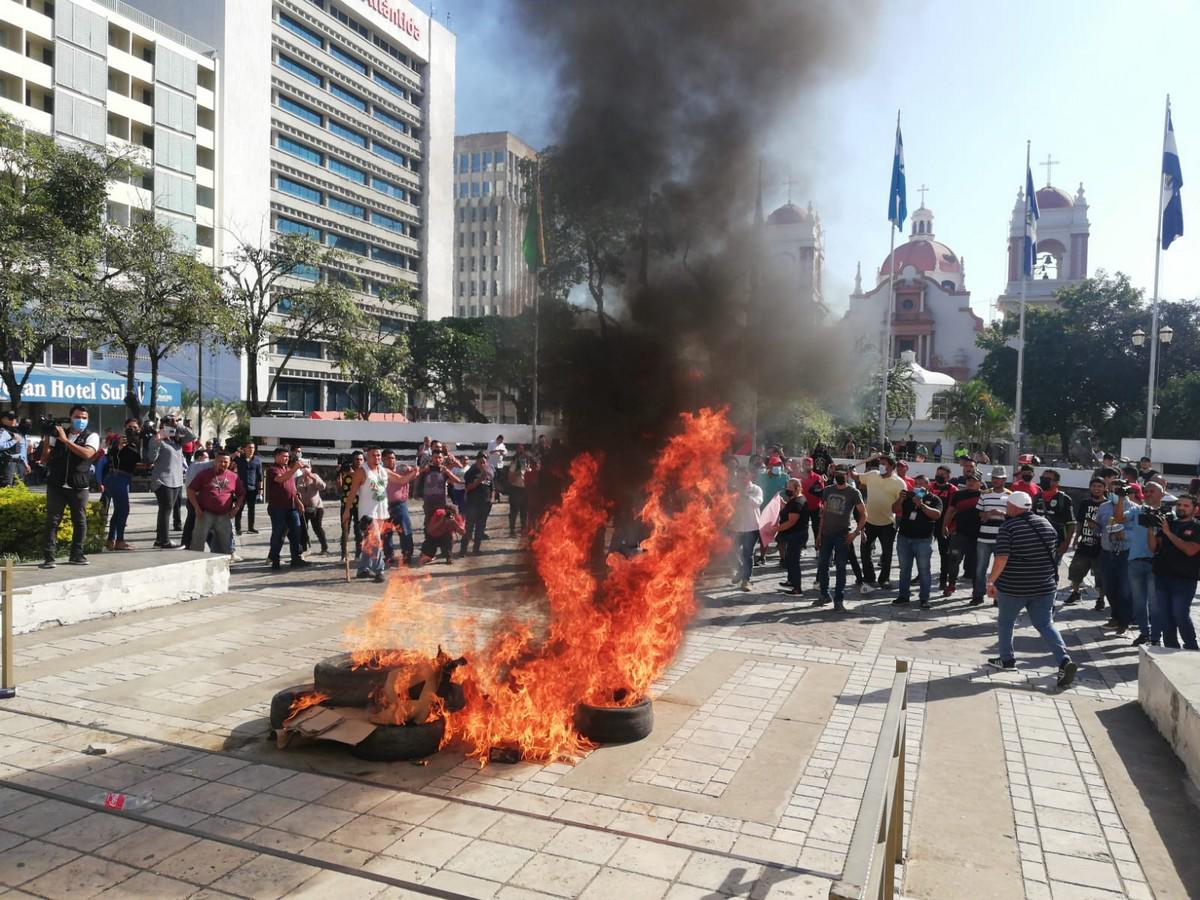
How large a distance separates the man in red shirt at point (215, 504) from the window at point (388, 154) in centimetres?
5551

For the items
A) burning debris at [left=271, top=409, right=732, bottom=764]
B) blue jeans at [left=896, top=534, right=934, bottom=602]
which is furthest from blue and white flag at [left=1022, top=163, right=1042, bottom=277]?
burning debris at [left=271, top=409, right=732, bottom=764]

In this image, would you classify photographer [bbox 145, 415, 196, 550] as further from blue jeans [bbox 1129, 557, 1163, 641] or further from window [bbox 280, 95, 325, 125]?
window [bbox 280, 95, 325, 125]

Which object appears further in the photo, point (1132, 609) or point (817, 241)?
point (1132, 609)

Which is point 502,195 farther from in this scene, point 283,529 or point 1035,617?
point 1035,617

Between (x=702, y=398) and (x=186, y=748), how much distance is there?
15.9 feet

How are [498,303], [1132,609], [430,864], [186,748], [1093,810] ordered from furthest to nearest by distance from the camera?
[498,303], [1132,609], [186,748], [1093,810], [430,864]

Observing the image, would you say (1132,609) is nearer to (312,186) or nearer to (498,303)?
(498,303)

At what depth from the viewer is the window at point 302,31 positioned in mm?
51969

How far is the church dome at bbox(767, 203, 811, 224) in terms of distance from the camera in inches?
306

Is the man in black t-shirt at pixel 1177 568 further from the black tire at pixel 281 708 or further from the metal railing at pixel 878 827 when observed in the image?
the black tire at pixel 281 708

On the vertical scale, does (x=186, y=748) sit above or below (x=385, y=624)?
below

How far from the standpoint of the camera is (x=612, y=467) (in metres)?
7.33

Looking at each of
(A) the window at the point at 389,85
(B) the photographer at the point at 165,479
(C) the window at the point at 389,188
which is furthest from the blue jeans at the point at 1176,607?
(A) the window at the point at 389,85

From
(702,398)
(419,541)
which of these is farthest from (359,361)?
(702,398)
